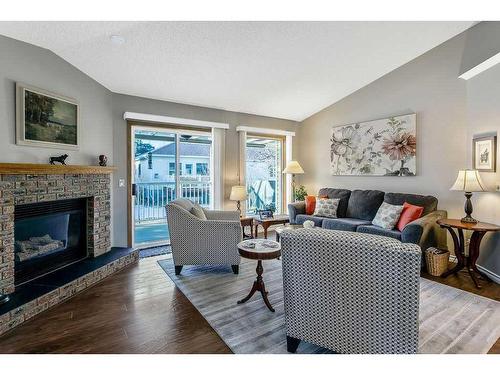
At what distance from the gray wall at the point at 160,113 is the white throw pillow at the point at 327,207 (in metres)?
1.59

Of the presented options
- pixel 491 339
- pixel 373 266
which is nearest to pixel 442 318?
pixel 491 339

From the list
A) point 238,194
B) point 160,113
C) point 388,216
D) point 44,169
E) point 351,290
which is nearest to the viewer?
point 351,290

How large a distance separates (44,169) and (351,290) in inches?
119

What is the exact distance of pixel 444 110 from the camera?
12.9 ft

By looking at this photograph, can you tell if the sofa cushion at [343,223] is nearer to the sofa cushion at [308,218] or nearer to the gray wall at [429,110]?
the sofa cushion at [308,218]

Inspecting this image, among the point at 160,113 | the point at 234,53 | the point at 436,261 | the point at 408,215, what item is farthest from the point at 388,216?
the point at 160,113

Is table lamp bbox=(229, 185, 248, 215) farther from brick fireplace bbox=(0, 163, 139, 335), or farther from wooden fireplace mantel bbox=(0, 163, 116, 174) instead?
wooden fireplace mantel bbox=(0, 163, 116, 174)

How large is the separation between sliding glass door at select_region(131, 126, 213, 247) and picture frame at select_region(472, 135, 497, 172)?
3.92m

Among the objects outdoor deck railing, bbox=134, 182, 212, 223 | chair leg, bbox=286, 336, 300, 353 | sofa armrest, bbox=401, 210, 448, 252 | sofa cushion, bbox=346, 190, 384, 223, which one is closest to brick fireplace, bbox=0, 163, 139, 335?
outdoor deck railing, bbox=134, 182, 212, 223

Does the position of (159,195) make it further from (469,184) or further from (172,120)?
(469,184)

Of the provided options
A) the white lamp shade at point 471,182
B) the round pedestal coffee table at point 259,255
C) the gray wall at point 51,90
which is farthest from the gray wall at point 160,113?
the white lamp shade at point 471,182

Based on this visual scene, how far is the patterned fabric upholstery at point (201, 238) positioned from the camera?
3.24 m

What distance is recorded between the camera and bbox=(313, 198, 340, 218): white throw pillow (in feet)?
15.3
